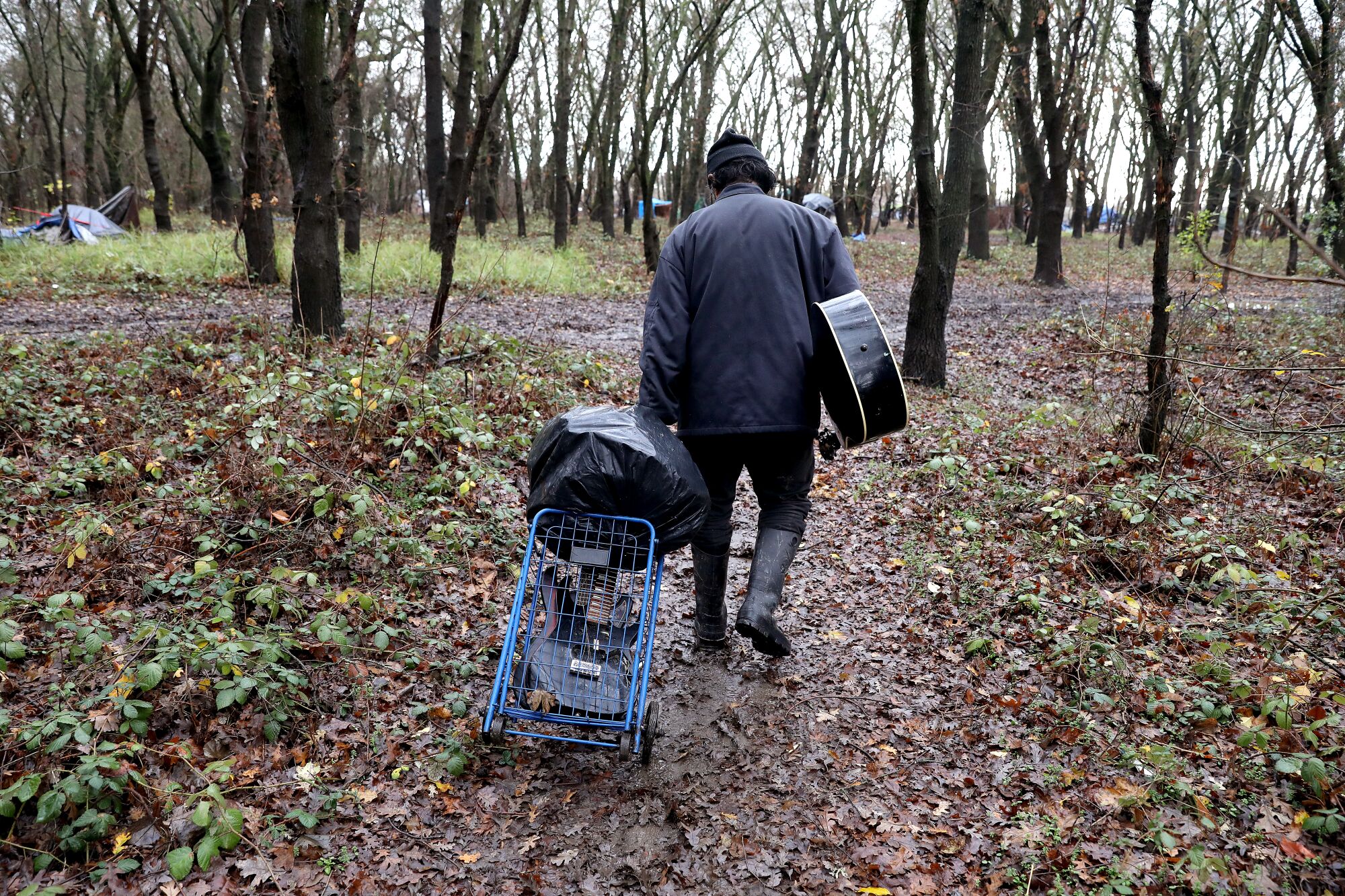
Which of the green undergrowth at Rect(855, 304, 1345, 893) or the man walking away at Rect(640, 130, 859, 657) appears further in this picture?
the man walking away at Rect(640, 130, 859, 657)

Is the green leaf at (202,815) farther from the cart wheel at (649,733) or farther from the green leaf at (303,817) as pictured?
the cart wheel at (649,733)

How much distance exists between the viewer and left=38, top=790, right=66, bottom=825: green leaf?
8.40 ft

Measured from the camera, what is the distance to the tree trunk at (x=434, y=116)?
15977 millimetres

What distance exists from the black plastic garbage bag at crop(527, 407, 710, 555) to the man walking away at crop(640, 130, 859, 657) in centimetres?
35

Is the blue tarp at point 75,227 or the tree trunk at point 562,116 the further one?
the tree trunk at point 562,116

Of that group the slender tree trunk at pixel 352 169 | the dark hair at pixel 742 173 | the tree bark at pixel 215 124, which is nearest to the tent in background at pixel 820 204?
the dark hair at pixel 742 173

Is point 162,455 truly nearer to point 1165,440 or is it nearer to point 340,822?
point 340,822

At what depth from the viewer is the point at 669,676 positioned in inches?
153

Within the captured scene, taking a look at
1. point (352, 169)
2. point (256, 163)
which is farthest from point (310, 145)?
point (352, 169)

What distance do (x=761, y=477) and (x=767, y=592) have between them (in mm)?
526

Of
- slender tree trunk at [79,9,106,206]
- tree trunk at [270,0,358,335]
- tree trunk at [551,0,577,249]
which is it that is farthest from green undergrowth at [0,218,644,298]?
slender tree trunk at [79,9,106,206]

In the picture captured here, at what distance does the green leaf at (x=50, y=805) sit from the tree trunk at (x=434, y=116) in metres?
13.9

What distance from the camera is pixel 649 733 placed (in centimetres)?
311

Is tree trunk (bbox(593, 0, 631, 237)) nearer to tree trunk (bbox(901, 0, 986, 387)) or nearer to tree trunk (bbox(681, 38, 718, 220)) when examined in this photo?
tree trunk (bbox(681, 38, 718, 220))
